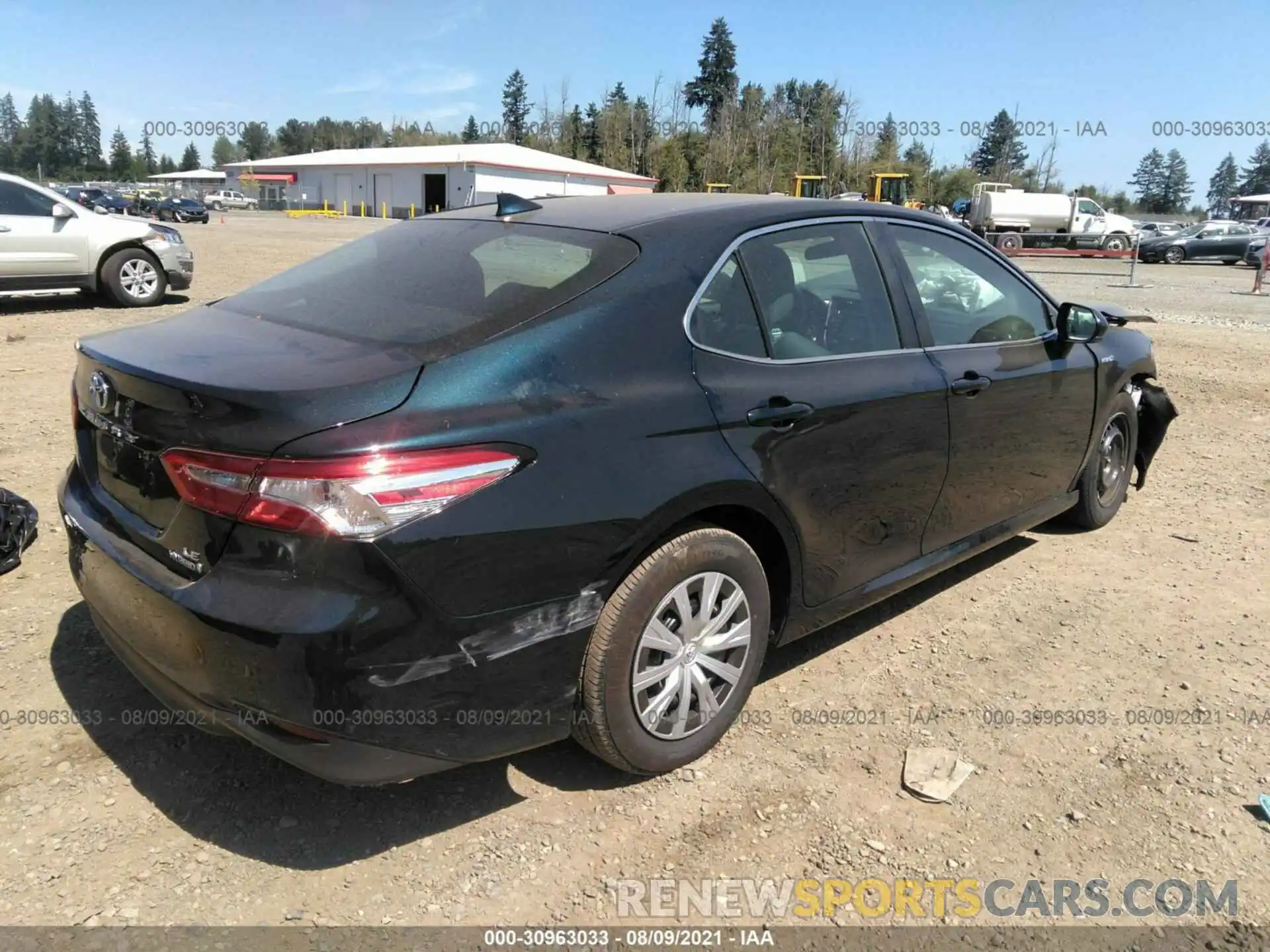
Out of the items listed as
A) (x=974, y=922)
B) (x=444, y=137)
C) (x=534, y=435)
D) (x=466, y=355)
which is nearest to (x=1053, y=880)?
(x=974, y=922)

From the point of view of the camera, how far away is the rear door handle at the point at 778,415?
287cm

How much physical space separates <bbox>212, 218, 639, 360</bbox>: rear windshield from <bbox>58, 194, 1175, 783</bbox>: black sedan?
2 centimetres

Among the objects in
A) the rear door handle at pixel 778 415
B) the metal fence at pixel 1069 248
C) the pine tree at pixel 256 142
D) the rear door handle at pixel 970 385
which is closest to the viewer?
the rear door handle at pixel 778 415

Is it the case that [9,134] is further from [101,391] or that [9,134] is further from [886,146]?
[101,391]

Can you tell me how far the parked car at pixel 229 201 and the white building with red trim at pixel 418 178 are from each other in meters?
1.35

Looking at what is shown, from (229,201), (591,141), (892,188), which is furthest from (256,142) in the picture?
(892,188)

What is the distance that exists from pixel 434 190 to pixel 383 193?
19.6 ft

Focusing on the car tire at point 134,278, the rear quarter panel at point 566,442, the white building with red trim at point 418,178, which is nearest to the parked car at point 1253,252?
the car tire at point 134,278

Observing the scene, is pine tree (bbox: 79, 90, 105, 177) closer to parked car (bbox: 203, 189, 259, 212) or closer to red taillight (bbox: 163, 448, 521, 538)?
parked car (bbox: 203, 189, 259, 212)

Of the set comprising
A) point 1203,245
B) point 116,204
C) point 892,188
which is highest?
point 892,188

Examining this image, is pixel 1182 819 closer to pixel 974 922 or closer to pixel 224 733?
pixel 974 922

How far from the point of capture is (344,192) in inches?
2803

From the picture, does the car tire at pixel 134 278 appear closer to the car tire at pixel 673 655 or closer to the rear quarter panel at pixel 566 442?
the rear quarter panel at pixel 566 442

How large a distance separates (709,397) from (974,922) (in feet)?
5.22
